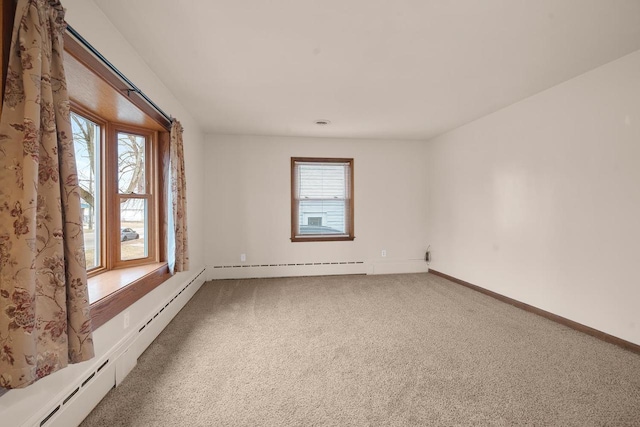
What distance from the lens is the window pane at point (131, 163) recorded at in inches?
107

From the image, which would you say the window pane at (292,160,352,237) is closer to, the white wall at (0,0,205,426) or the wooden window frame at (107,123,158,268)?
the white wall at (0,0,205,426)

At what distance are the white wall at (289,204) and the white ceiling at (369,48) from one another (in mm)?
1385

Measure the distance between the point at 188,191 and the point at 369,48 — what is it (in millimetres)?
2795

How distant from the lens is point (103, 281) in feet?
7.47

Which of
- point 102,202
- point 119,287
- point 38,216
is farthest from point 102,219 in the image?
point 38,216

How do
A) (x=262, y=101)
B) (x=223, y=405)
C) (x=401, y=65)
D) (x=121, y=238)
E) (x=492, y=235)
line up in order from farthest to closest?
(x=492, y=235)
(x=262, y=101)
(x=121, y=238)
(x=401, y=65)
(x=223, y=405)

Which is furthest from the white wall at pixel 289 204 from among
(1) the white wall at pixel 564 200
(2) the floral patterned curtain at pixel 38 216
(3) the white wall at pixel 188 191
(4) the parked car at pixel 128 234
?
(2) the floral patterned curtain at pixel 38 216

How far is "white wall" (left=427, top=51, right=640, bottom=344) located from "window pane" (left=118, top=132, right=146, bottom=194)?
4.23 metres

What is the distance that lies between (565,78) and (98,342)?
14.7 feet

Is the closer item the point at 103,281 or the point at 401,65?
the point at 103,281

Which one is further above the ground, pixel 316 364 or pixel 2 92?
pixel 2 92

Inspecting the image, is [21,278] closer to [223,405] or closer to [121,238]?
[223,405]

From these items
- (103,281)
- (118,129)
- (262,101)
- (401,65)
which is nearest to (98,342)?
(103,281)

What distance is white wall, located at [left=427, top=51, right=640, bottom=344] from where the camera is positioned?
249cm
